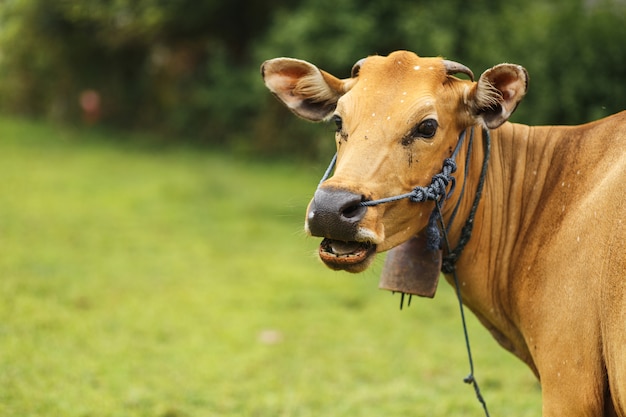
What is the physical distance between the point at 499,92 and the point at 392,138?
0.51 meters

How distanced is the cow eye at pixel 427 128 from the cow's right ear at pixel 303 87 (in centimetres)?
54

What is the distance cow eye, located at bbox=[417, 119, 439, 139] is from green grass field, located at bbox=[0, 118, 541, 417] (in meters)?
1.93

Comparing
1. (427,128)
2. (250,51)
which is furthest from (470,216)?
(250,51)

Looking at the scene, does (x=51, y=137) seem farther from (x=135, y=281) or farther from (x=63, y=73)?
(x=135, y=281)

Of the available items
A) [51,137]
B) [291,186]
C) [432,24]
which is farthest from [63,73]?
[432,24]

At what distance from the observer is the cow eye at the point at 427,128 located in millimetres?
3267

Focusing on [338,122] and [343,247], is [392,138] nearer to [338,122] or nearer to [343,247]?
[338,122]

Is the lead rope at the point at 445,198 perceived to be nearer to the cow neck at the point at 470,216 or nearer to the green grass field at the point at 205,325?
the cow neck at the point at 470,216

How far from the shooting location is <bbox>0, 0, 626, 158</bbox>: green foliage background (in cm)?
848

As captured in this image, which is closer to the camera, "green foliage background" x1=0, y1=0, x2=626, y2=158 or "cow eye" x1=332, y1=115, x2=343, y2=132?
"cow eye" x1=332, y1=115, x2=343, y2=132

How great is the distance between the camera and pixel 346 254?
3.08 metres

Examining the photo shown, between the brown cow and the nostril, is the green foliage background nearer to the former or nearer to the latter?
the brown cow

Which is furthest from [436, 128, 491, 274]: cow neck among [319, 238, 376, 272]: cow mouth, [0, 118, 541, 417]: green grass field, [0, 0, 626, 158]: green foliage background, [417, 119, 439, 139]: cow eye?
[0, 0, 626, 158]: green foliage background

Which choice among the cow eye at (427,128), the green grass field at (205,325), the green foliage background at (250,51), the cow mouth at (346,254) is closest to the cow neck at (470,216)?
the cow eye at (427,128)
